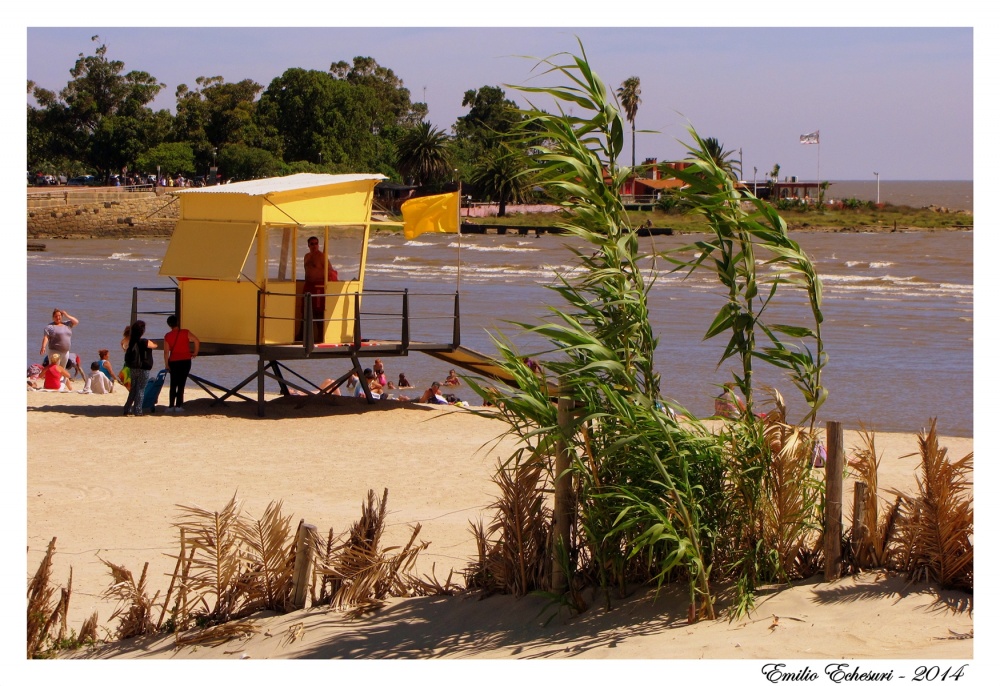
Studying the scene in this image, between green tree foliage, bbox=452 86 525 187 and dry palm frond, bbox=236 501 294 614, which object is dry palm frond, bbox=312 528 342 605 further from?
green tree foliage, bbox=452 86 525 187

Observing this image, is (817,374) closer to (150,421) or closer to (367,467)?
(367,467)

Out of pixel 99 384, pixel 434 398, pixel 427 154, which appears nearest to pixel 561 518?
pixel 434 398

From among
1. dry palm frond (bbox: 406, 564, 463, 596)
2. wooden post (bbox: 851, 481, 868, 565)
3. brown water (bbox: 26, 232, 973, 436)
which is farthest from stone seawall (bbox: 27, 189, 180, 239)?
wooden post (bbox: 851, 481, 868, 565)

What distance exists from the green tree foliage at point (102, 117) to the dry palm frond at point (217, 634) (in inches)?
3703

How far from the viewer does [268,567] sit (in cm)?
688

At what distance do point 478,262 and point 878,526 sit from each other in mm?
51018

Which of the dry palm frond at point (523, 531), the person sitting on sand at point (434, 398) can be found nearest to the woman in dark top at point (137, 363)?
the person sitting on sand at point (434, 398)

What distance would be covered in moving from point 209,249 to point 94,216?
211 feet

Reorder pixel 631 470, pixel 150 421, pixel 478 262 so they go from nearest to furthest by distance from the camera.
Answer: pixel 631 470 → pixel 150 421 → pixel 478 262

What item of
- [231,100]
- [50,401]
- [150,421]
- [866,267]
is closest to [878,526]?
[150,421]

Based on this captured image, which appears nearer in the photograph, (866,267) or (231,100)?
(866,267)

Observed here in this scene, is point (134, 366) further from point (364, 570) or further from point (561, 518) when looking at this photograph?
point (561, 518)

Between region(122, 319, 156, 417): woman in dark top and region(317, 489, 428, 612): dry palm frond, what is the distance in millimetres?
7885

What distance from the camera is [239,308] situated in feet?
49.4
